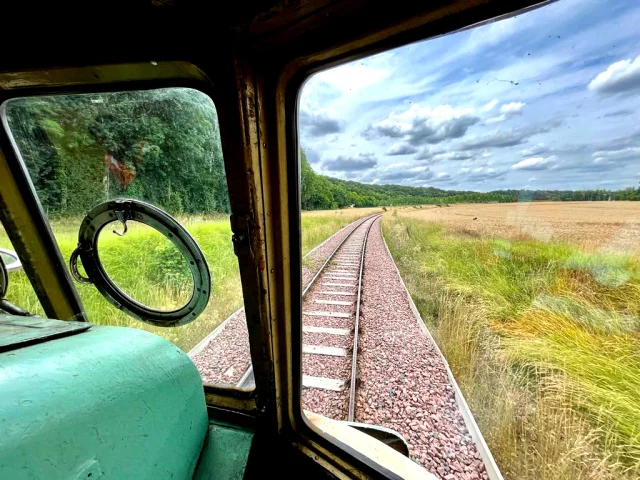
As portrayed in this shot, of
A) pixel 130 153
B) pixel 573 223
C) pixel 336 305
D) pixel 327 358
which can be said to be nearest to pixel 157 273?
pixel 130 153

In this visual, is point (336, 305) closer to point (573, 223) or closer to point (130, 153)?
point (573, 223)

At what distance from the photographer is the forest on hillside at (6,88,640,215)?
1188mm

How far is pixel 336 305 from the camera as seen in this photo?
4.00 metres

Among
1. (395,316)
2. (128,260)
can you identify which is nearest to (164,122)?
(128,260)

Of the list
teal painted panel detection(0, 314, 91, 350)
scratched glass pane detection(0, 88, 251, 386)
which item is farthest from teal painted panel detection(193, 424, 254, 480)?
teal painted panel detection(0, 314, 91, 350)

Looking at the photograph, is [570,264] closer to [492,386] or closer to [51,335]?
[492,386]

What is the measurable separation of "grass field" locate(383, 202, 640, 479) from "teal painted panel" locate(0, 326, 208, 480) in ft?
6.21

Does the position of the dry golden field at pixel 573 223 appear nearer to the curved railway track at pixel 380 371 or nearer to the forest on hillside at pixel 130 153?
the forest on hillside at pixel 130 153

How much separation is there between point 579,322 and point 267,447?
194cm

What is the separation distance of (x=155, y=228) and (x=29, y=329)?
0.60 m

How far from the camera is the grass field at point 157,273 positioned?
1.42 metres

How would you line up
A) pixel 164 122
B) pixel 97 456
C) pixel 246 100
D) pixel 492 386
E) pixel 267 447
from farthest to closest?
pixel 492 386
pixel 267 447
pixel 164 122
pixel 246 100
pixel 97 456

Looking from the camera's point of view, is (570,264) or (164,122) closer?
(164,122)

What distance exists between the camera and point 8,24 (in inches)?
36.3
